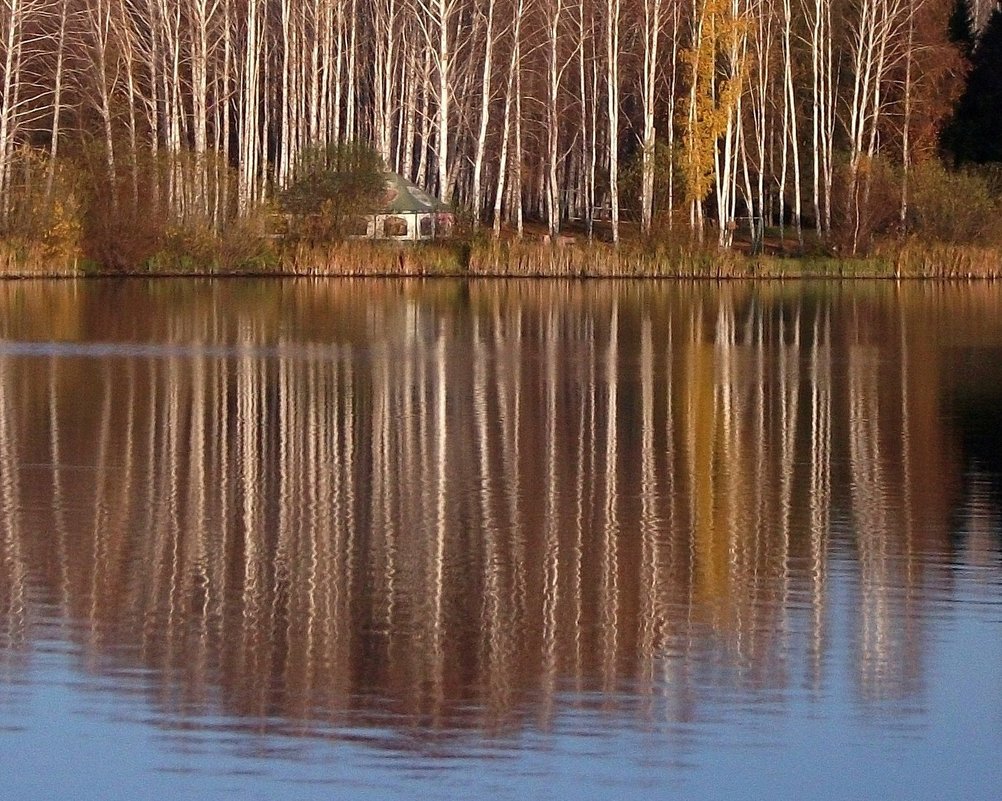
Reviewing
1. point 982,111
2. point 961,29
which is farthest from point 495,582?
point 961,29

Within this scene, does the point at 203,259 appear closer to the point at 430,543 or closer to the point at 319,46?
the point at 319,46

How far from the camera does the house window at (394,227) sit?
53366mm

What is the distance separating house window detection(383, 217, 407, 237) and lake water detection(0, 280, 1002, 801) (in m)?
29.2

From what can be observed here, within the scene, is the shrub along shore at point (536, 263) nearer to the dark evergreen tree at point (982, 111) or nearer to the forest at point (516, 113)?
the forest at point (516, 113)

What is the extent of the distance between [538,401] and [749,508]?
679 cm

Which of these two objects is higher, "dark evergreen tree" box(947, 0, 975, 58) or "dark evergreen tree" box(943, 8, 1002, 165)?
"dark evergreen tree" box(947, 0, 975, 58)

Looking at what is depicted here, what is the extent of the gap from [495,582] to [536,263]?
125 ft

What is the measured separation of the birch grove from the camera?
171 ft

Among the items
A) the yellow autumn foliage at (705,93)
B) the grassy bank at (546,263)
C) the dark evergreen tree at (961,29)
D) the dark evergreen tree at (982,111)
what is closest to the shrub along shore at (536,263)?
the grassy bank at (546,263)

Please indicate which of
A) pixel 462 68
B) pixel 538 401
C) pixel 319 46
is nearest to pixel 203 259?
pixel 319 46

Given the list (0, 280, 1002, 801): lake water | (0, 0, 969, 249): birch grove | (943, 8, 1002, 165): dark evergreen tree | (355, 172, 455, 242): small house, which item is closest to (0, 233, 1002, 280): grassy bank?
(0, 0, 969, 249): birch grove

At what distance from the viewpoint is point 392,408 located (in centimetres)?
1997

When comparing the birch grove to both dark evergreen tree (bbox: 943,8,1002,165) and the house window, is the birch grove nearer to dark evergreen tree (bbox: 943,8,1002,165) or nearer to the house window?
the house window

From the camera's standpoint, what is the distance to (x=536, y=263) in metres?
49.2
